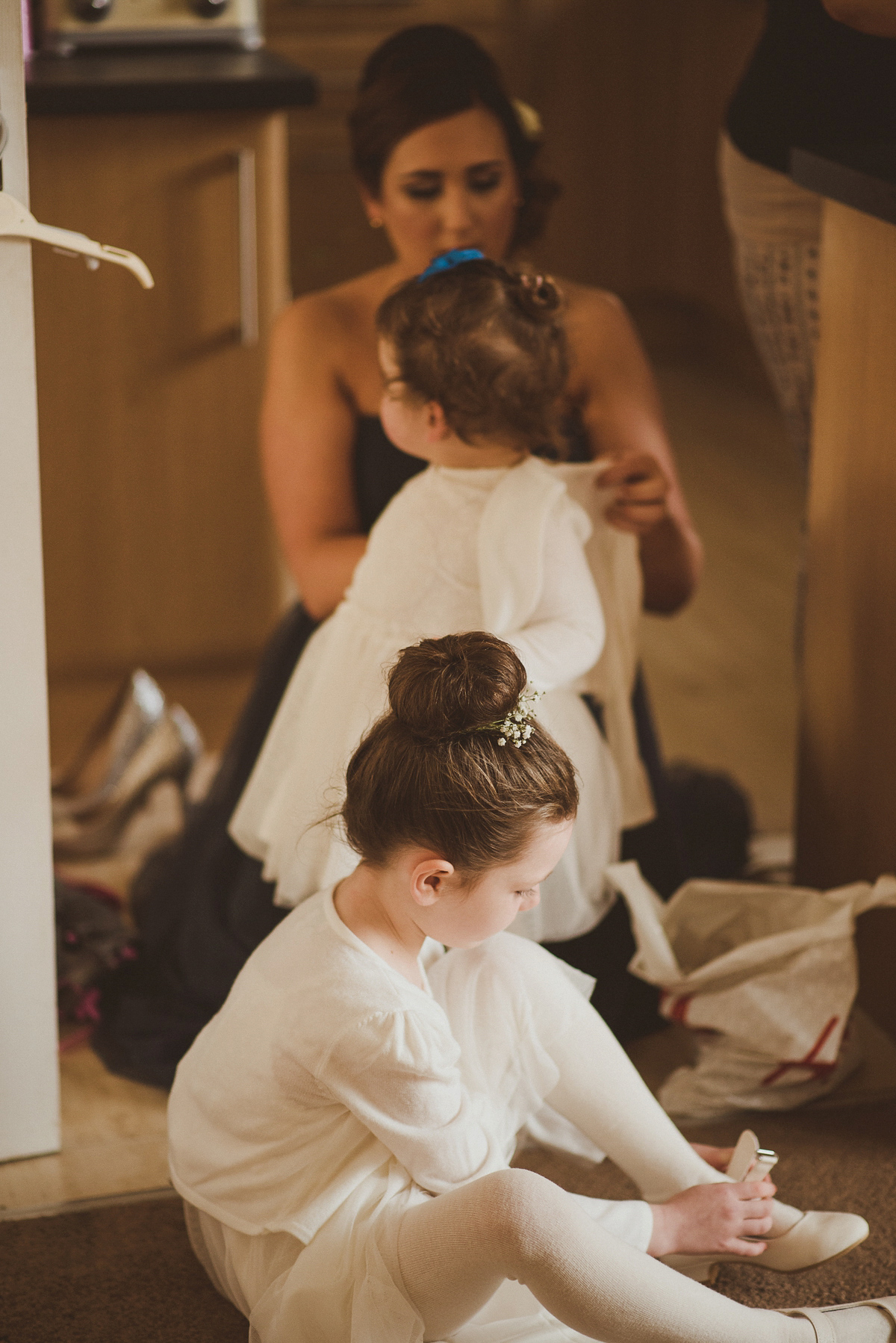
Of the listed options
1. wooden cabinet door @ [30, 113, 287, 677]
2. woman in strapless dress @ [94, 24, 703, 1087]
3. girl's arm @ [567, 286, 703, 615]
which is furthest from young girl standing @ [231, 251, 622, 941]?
wooden cabinet door @ [30, 113, 287, 677]

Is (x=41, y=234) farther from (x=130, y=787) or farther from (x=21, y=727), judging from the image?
(x=130, y=787)

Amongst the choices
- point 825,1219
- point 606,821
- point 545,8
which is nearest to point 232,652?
point 606,821

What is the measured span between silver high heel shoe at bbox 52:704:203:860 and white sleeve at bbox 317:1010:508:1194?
3.43 ft

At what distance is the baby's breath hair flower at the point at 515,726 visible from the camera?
1.04 m

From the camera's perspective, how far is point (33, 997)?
53.6 inches

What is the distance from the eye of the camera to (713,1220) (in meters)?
1.17

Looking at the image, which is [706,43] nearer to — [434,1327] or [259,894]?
[259,894]

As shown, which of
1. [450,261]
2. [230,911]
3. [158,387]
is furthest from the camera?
[158,387]

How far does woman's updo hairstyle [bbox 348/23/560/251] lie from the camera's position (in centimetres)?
163

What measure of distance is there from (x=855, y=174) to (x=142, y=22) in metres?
1.39

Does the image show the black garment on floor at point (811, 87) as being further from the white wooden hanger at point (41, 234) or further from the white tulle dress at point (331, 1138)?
the white tulle dress at point (331, 1138)

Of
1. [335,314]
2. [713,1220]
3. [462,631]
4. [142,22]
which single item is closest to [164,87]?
[142,22]

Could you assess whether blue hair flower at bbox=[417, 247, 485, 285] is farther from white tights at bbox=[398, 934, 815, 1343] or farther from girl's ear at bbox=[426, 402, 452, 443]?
white tights at bbox=[398, 934, 815, 1343]

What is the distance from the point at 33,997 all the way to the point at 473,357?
70 centimetres
